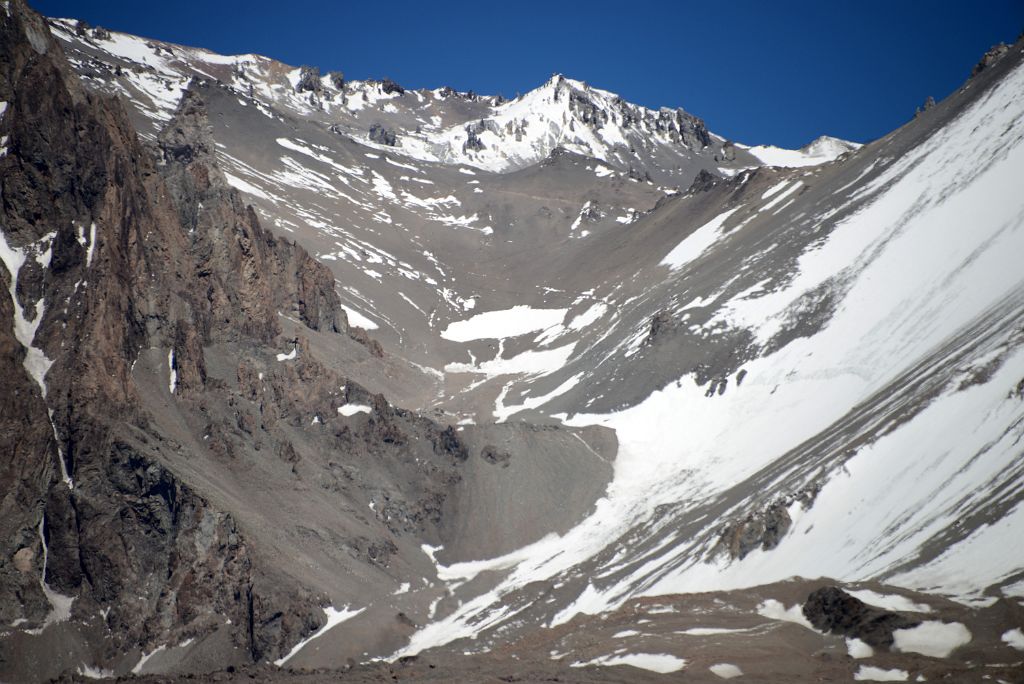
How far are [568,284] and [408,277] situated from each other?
85.7 ft

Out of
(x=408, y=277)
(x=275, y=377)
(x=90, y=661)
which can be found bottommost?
(x=90, y=661)

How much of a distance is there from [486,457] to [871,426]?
1438 inches

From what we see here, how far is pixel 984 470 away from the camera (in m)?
68.3

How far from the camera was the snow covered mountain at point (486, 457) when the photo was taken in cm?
6081

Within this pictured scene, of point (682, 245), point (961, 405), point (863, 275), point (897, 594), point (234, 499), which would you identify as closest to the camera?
point (897, 594)

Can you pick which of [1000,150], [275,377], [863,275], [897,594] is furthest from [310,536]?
[1000,150]

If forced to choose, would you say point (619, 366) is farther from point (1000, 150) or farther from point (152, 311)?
point (152, 311)

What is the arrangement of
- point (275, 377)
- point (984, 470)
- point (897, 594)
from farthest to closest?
1. point (275, 377)
2. point (984, 470)
3. point (897, 594)

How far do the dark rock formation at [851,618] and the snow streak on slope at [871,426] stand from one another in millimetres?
5802

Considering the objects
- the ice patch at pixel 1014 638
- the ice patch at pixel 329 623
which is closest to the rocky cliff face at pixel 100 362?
the ice patch at pixel 329 623

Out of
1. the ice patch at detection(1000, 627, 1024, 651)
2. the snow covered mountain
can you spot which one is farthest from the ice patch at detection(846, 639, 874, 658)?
the ice patch at detection(1000, 627, 1024, 651)

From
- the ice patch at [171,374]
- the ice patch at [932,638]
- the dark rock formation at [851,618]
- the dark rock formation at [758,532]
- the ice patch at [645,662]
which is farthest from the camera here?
the ice patch at [171,374]

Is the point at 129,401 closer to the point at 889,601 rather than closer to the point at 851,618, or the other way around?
the point at 851,618

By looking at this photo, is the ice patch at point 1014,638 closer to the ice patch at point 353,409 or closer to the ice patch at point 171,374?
the ice patch at point 171,374
